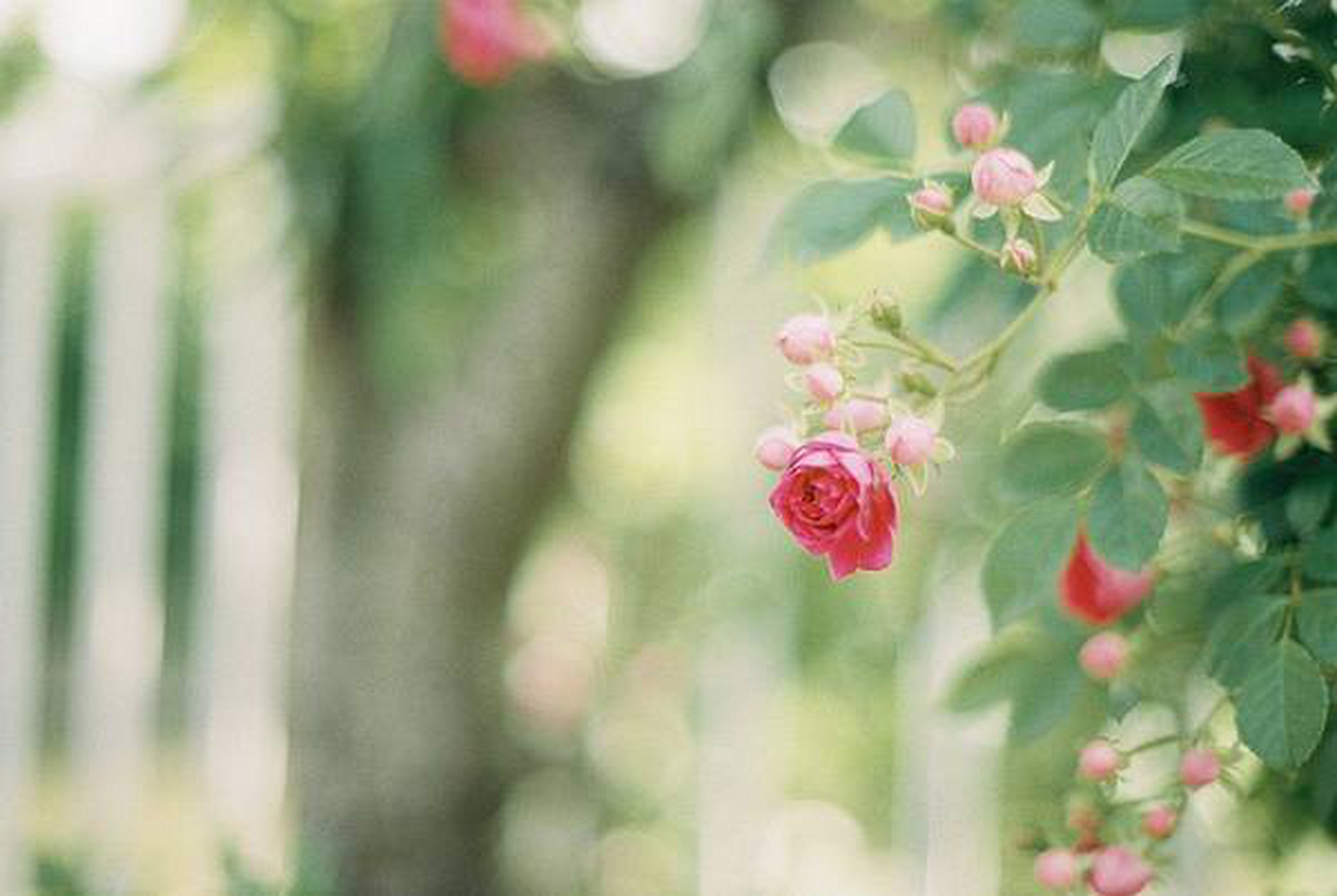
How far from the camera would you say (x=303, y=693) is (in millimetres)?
2102

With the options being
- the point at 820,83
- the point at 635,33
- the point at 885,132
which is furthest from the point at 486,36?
the point at 885,132

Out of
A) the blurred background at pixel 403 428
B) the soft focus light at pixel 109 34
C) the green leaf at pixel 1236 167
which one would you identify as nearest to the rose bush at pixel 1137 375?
the green leaf at pixel 1236 167

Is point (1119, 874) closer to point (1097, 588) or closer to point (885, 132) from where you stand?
point (1097, 588)

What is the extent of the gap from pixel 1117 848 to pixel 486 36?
1.05 meters

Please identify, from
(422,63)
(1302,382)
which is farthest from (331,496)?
(1302,382)

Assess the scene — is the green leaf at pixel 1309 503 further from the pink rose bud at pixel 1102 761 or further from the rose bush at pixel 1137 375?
the pink rose bud at pixel 1102 761

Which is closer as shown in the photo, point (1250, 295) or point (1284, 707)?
point (1284, 707)

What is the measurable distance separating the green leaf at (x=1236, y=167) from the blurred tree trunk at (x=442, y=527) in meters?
1.29

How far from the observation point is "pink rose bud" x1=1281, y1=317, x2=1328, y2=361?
0.88m

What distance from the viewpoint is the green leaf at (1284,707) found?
73cm

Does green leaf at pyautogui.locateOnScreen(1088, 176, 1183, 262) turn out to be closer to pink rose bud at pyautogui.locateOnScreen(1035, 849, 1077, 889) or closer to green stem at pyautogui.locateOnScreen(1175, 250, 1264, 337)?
green stem at pyautogui.locateOnScreen(1175, 250, 1264, 337)

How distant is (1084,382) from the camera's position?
2.91 ft

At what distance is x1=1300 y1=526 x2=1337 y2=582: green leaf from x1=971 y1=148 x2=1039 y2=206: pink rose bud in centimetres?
23

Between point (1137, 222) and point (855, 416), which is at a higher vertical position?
point (1137, 222)
